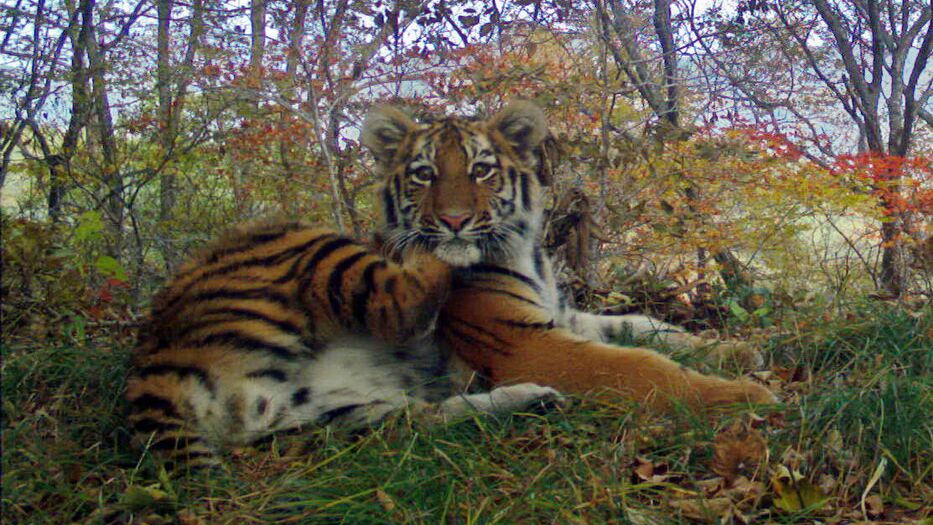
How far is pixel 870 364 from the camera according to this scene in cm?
325

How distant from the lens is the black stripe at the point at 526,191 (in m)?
3.81

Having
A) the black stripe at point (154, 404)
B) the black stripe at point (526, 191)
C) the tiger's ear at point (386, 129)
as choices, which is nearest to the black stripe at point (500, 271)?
the black stripe at point (526, 191)

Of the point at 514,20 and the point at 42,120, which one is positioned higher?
the point at 514,20

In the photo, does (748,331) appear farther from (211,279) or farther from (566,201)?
(211,279)

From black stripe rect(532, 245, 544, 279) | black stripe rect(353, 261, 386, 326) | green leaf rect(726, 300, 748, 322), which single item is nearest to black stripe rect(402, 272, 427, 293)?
black stripe rect(353, 261, 386, 326)

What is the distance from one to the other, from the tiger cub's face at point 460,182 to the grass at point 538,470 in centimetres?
83

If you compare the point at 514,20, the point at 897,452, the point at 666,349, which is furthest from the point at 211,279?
the point at 514,20

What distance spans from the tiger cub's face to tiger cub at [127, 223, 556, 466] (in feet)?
0.90

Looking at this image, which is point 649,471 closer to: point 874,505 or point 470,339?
point 874,505

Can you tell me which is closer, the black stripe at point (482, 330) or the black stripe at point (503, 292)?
the black stripe at point (482, 330)

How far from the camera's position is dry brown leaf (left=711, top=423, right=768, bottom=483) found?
8.37 feet

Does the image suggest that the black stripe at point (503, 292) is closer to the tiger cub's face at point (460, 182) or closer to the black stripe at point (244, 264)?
the tiger cub's face at point (460, 182)

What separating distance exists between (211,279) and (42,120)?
4280mm

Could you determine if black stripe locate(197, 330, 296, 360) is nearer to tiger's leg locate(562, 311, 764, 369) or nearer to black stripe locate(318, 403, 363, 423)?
black stripe locate(318, 403, 363, 423)
